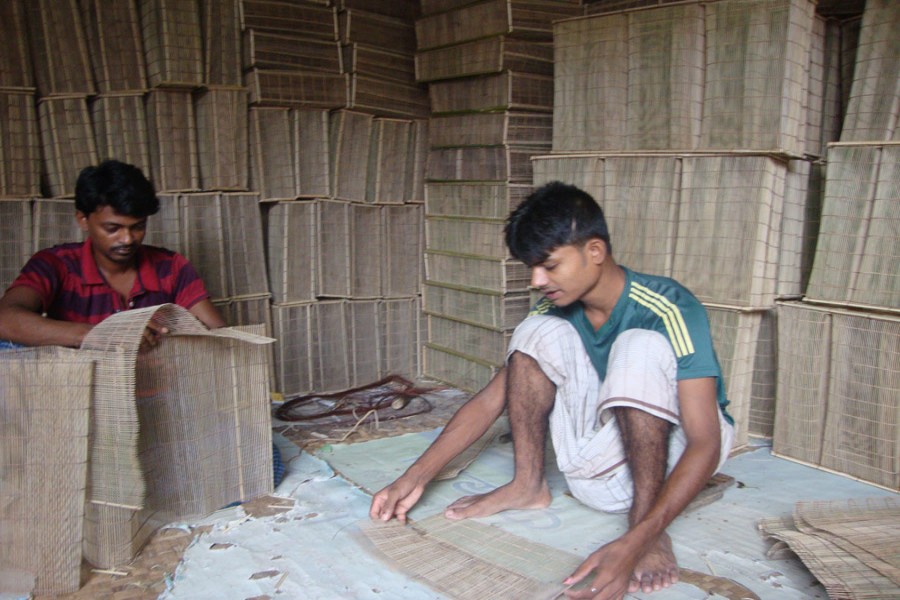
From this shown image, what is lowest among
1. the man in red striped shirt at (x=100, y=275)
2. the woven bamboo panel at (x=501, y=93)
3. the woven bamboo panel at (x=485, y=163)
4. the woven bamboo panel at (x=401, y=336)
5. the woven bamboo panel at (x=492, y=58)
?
the woven bamboo panel at (x=401, y=336)

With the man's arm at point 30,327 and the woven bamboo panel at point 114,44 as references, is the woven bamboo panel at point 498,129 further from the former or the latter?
the man's arm at point 30,327

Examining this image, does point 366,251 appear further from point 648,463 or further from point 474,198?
point 648,463

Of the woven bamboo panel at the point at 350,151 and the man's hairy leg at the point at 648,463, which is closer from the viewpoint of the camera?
the man's hairy leg at the point at 648,463

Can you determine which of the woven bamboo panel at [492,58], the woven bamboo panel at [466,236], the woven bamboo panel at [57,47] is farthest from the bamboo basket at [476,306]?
the woven bamboo panel at [57,47]

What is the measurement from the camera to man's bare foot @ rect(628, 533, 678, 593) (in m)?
1.95

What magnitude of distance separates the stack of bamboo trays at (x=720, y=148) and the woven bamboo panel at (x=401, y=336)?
4.39 feet

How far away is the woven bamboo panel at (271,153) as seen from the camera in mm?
3686

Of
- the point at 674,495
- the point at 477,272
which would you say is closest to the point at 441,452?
the point at 674,495

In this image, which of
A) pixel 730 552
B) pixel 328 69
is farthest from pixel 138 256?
pixel 730 552

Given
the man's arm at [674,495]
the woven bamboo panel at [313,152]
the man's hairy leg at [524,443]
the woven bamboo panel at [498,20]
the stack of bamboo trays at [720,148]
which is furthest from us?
the woven bamboo panel at [313,152]

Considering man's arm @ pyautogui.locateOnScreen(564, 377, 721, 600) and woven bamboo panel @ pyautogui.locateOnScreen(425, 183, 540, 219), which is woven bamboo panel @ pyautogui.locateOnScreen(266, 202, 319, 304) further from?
man's arm @ pyautogui.locateOnScreen(564, 377, 721, 600)

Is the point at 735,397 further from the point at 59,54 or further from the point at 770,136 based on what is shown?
the point at 59,54

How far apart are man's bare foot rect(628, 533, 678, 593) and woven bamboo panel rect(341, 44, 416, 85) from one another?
111 inches

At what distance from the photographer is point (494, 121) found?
3738 millimetres
